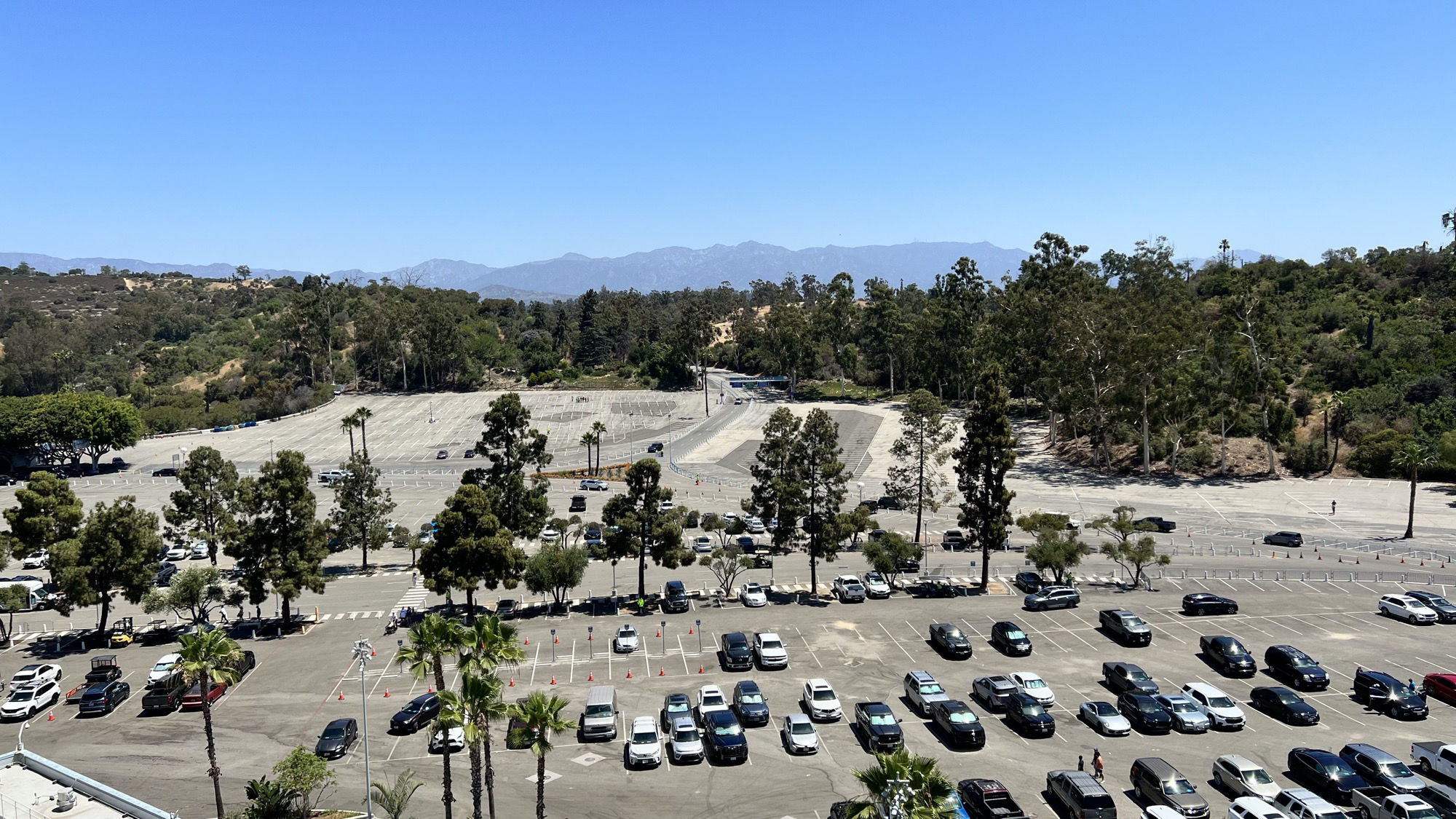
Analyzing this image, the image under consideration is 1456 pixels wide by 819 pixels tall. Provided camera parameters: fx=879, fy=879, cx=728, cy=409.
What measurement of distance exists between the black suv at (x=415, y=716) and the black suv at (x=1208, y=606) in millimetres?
36205

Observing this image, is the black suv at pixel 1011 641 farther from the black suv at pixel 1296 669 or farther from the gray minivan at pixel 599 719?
the gray minivan at pixel 599 719

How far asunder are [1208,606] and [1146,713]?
16.3 meters

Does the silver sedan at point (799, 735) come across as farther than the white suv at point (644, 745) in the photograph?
Yes

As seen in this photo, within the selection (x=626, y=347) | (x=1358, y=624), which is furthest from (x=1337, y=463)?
(x=626, y=347)

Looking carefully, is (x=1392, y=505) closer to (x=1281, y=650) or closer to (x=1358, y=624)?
(x=1358, y=624)

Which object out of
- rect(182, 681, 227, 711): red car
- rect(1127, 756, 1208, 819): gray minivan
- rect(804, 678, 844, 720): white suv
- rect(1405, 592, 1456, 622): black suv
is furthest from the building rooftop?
rect(1405, 592, 1456, 622): black suv

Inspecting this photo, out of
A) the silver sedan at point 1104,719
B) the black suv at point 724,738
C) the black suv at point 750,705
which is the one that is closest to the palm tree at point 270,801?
the black suv at point 724,738

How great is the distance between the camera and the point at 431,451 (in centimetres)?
11669

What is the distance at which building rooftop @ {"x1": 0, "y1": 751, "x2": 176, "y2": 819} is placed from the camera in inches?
1008

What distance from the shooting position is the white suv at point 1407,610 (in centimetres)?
4206

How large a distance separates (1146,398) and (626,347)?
13127 cm

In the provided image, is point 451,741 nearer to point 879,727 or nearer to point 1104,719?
point 879,727

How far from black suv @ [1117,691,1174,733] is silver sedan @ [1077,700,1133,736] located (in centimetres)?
36

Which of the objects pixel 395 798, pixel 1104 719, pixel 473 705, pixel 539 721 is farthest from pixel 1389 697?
pixel 395 798
